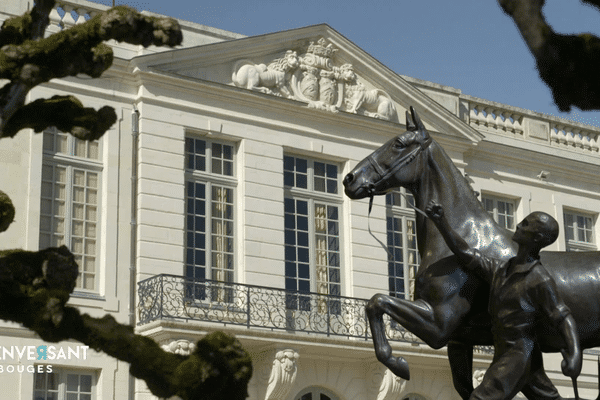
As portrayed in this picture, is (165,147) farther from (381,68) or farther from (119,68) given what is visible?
(381,68)

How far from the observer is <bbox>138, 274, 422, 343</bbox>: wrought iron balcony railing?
18.1m

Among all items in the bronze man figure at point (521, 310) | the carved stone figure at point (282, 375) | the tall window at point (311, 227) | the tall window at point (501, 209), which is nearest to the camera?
the bronze man figure at point (521, 310)

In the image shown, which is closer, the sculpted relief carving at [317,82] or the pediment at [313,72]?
the pediment at [313,72]

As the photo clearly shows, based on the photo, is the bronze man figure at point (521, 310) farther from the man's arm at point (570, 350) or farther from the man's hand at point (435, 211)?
the man's hand at point (435, 211)

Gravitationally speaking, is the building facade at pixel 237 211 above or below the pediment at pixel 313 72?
below

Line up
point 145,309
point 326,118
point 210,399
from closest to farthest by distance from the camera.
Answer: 1. point 210,399
2. point 145,309
3. point 326,118

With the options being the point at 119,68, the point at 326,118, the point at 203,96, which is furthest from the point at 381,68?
the point at 119,68

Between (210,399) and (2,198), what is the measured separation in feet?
6.16

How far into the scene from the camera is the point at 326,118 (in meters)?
21.2

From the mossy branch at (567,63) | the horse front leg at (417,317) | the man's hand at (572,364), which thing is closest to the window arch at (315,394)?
the horse front leg at (417,317)

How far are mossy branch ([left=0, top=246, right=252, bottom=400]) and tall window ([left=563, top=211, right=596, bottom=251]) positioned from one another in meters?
18.2

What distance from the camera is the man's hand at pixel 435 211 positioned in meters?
6.48

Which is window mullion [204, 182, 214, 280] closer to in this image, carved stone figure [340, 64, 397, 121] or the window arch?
the window arch

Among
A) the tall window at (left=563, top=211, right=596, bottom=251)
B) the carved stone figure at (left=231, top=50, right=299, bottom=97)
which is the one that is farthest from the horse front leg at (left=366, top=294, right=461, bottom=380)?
the tall window at (left=563, top=211, right=596, bottom=251)
